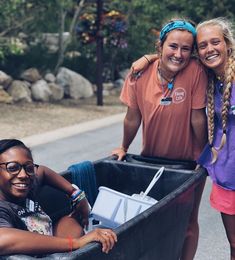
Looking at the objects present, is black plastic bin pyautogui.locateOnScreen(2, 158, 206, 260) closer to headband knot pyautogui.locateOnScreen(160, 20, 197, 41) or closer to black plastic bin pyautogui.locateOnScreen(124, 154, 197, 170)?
black plastic bin pyautogui.locateOnScreen(124, 154, 197, 170)

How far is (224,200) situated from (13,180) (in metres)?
1.32

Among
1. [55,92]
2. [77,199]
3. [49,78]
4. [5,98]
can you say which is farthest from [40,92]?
[77,199]

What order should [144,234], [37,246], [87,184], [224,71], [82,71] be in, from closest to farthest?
[37,246] < [144,234] < [224,71] < [87,184] < [82,71]

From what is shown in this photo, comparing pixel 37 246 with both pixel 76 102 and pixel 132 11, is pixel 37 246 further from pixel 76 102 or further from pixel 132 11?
pixel 132 11

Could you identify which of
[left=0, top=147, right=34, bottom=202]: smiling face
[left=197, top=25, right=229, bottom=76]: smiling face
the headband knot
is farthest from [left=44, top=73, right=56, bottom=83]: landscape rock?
[left=0, top=147, right=34, bottom=202]: smiling face

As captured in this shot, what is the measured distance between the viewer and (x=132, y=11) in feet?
58.5

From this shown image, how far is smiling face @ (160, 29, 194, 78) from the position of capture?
3.30 meters

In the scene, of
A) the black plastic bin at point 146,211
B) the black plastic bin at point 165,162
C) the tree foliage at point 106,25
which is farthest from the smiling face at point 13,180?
the tree foliage at point 106,25

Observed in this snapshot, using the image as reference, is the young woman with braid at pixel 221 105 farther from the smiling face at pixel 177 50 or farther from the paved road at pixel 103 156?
the paved road at pixel 103 156

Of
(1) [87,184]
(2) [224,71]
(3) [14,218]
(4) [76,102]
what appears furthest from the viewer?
(4) [76,102]

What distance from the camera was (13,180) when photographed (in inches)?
105

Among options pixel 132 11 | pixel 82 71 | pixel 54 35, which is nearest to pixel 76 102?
pixel 82 71

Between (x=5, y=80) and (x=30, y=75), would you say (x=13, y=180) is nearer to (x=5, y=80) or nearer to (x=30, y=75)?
(x=5, y=80)

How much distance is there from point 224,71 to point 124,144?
0.97 metres
